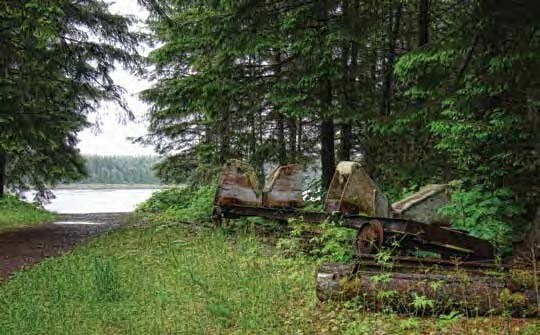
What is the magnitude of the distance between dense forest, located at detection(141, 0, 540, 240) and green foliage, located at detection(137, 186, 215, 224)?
1.34m

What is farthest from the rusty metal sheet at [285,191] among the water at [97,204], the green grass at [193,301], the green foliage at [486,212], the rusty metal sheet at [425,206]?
the water at [97,204]

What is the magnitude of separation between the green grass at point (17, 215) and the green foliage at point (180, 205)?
342cm

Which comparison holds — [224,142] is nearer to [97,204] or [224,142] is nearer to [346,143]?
[346,143]

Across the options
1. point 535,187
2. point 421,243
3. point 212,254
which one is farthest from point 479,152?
point 212,254

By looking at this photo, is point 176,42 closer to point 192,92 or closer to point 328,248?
point 192,92

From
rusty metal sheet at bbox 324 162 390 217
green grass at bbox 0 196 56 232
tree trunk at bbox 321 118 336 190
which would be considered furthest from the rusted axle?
green grass at bbox 0 196 56 232

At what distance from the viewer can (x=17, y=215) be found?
17.3 metres

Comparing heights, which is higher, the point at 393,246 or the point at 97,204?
the point at 393,246

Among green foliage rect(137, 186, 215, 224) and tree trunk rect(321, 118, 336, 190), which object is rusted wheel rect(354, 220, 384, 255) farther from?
green foliage rect(137, 186, 215, 224)

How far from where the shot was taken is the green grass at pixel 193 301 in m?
4.41

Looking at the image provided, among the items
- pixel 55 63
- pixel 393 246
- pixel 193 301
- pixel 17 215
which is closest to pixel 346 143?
pixel 393 246

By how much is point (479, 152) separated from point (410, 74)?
151 centimetres

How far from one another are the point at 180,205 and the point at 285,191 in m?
10.1

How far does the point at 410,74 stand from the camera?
766 centimetres
